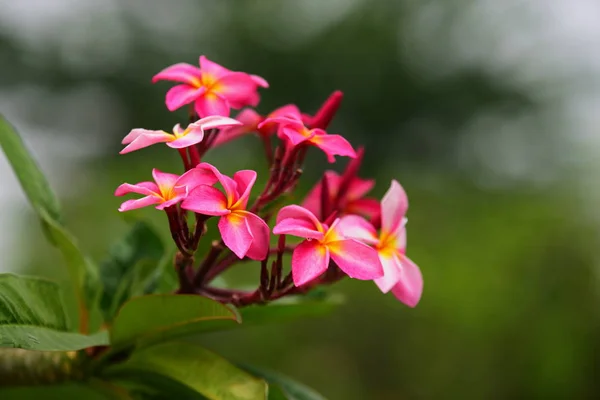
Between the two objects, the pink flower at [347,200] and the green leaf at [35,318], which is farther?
the pink flower at [347,200]

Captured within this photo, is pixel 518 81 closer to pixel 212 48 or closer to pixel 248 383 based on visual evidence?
pixel 212 48

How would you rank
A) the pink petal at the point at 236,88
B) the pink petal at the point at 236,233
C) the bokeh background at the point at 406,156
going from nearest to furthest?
the pink petal at the point at 236,233 < the pink petal at the point at 236,88 < the bokeh background at the point at 406,156

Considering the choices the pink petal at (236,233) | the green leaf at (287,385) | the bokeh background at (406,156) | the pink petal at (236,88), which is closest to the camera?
the pink petal at (236,233)

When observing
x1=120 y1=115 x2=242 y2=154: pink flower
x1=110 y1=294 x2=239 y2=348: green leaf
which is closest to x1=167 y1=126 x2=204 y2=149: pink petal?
x1=120 y1=115 x2=242 y2=154: pink flower

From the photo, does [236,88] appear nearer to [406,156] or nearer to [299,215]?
[299,215]

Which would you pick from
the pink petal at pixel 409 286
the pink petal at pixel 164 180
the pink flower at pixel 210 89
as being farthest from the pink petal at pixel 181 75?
the pink petal at pixel 409 286

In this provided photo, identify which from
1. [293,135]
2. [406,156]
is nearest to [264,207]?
[293,135]

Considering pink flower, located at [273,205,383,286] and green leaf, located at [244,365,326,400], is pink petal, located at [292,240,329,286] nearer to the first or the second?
pink flower, located at [273,205,383,286]

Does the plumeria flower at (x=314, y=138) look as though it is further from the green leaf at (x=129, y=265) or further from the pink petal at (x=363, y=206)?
the green leaf at (x=129, y=265)
